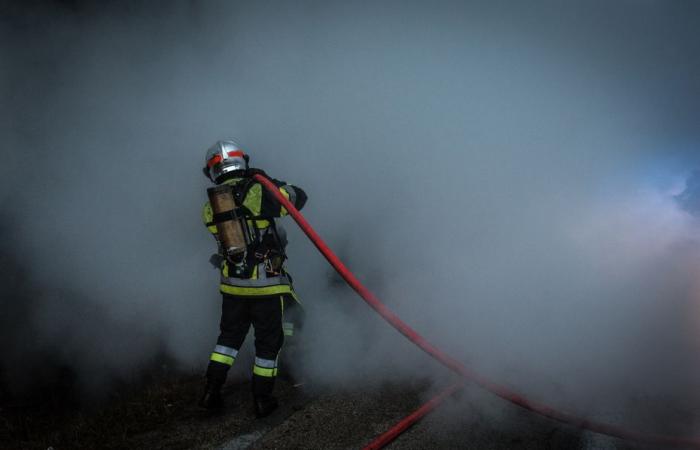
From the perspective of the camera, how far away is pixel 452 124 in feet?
16.8

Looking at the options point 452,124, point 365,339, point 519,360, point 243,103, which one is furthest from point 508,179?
point 243,103

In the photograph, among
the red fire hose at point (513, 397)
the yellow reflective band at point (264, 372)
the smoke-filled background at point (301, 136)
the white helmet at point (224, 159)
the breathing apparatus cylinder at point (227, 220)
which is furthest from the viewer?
the smoke-filled background at point (301, 136)

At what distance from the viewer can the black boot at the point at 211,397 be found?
10.7 ft

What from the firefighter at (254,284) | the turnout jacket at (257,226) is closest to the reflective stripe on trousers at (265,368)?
the firefighter at (254,284)

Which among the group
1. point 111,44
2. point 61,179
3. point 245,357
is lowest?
point 245,357

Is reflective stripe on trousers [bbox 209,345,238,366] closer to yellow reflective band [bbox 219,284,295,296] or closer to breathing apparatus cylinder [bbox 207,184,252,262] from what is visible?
yellow reflective band [bbox 219,284,295,296]

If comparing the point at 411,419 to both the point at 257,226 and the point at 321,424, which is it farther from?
the point at 257,226

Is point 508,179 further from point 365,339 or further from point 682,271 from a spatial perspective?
point 365,339

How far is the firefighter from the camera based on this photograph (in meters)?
3.18

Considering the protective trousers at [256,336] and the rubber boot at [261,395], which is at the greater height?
the protective trousers at [256,336]

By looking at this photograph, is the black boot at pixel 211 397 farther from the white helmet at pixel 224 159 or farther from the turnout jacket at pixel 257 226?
the white helmet at pixel 224 159

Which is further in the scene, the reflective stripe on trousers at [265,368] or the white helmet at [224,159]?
the white helmet at [224,159]

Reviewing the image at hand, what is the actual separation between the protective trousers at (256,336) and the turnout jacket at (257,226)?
3.5 inches

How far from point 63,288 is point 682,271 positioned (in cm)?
711
